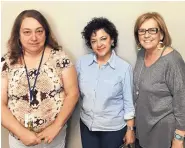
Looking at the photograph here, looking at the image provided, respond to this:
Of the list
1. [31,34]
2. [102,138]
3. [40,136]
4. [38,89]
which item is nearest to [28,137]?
[40,136]

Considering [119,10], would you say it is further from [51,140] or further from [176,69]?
[51,140]

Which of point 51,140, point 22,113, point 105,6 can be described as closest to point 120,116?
point 51,140

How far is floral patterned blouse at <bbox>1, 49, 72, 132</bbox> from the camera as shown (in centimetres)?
182

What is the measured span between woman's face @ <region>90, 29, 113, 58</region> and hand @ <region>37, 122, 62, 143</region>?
59cm

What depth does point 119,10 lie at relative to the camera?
204cm

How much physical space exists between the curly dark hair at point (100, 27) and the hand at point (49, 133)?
663mm

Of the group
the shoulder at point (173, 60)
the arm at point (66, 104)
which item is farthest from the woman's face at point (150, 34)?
the arm at point (66, 104)

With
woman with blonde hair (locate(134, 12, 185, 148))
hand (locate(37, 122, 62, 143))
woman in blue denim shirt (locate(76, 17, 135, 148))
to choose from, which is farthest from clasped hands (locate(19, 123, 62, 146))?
woman with blonde hair (locate(134, 12, 185, 148))

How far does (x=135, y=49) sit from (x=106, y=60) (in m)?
0.30

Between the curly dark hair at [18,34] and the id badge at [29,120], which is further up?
the curly dark hair at [18,34]

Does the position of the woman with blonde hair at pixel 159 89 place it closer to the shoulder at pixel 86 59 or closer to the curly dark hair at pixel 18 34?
the shoulder at pixel 86 59

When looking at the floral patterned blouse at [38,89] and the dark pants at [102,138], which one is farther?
the dark pants at [102,138]

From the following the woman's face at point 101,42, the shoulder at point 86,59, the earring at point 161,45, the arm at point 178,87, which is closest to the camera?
the arm at point 178,87

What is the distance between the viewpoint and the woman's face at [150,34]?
1.74 meters
